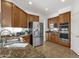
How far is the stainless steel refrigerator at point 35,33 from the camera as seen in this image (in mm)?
8005

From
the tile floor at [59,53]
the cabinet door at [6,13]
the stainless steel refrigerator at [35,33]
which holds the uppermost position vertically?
the cabinet door at [6,13]

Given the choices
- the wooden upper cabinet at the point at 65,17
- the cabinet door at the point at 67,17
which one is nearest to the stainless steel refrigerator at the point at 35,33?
the wooden upper cabinet at the point at 65,17

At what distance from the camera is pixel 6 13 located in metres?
4.32

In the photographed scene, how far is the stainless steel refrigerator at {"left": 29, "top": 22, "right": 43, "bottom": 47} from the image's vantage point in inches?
315

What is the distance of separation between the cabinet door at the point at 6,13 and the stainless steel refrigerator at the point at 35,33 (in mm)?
3620

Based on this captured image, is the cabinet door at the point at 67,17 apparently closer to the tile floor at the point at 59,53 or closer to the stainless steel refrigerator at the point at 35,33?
the tile floor at the point at 59,53

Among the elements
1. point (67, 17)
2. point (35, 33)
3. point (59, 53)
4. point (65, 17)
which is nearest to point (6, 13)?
point (59, 53)

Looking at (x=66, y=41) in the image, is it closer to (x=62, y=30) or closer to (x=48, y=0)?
(x=62, y=30)

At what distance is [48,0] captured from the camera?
6.01 m

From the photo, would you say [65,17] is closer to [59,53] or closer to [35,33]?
[35,33]

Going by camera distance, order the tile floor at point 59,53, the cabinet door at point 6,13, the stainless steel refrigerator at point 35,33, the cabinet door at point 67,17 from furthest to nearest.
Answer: the stainless steel refrigerator at point 35,33 < the cabinet door at point 67,17 < the tile floor at point 59,53 < the cabinet door at point 6,13

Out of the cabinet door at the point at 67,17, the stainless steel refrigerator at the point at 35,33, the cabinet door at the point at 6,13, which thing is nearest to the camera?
the cabinet door at the point at 6,13

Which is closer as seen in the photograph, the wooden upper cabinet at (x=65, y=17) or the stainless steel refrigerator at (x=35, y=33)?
the wooden upper cabinet at (x=65, y=17)

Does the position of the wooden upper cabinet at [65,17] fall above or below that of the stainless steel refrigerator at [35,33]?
A: above
